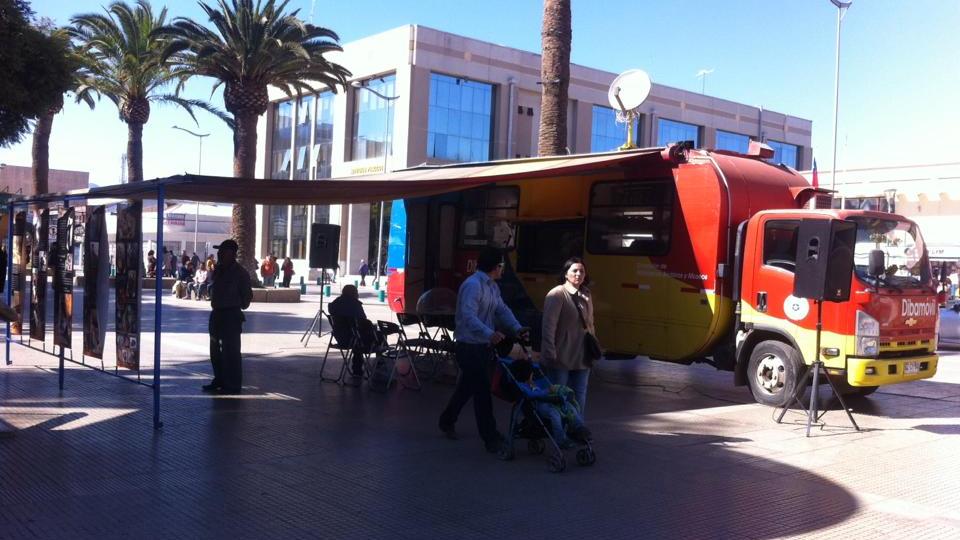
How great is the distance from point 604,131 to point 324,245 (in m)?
40.0

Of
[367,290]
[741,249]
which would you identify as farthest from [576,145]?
[741,249]

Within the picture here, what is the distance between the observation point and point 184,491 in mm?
6145

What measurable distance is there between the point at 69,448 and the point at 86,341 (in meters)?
2.21

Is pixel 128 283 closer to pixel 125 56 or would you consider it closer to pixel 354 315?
pixel 354 315

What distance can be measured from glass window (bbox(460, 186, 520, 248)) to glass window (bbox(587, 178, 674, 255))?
166 cm

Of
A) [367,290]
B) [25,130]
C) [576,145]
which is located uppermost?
[576,145]

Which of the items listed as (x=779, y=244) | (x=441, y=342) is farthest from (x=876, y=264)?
(x=441, y=342)

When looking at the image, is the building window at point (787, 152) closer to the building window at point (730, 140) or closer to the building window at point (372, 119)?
the building window at point (730, 140)

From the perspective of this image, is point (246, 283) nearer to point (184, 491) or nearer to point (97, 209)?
point (97, 209)

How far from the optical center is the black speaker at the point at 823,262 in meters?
8.78

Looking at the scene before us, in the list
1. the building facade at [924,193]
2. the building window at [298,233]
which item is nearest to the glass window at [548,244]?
the building facade at [924,193]

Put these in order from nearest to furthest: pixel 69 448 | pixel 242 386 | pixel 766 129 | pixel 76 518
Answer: pixel 76 518 < pixel 69 448 < pixel 242 386 < pixel 766 129

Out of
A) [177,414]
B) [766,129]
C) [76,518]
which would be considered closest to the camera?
[76,518]

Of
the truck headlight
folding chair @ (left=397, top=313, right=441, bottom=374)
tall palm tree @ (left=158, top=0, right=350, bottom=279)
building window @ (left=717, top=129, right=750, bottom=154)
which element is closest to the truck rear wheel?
the truck headlight
